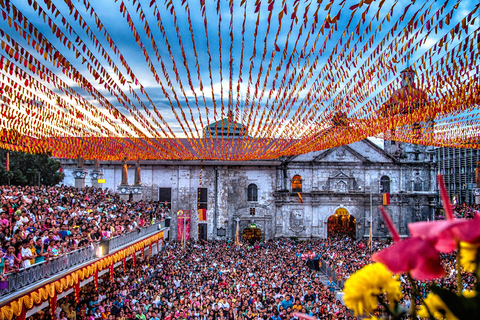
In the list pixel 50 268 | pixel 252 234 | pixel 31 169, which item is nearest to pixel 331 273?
pixel 252 234

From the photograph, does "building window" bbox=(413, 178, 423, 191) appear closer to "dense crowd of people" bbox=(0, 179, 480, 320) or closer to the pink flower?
"dense crowd of people" bbox=(0, 179, 480, 320)

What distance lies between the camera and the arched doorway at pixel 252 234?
1439 inches

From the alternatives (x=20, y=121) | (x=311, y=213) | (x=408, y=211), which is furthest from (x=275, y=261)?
(x=408, y=211)

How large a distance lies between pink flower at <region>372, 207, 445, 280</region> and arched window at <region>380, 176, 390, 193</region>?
128 ft

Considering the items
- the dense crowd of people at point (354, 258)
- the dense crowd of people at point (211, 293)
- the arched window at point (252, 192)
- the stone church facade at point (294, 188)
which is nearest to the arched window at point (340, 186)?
the stone church facade at point (294, 188)

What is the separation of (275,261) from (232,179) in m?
14.9

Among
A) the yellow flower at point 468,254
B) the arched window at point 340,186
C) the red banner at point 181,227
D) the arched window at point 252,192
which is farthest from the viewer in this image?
the arched window at point 340,186

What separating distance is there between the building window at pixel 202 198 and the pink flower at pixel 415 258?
3600cm

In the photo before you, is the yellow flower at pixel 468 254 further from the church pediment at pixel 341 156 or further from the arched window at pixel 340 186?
the arched window at pixel 340 186

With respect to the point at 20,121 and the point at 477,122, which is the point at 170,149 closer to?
the point at 20,121

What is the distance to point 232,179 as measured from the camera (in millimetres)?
37469

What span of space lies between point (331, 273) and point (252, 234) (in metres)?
14.9

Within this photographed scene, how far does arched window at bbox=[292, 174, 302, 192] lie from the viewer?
3775cm

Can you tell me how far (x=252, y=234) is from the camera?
36844 millimetres
